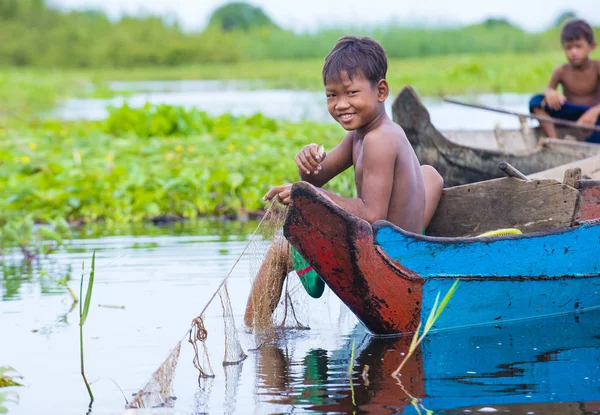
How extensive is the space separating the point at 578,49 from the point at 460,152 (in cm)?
166

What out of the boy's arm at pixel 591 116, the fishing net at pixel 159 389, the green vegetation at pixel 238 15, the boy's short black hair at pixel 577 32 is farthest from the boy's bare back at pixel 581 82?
the green vegetation at pixel 238 15

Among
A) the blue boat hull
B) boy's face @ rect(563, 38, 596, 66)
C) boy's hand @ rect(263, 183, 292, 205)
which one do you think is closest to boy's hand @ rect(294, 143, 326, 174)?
boy's hand @ rect(263, 183, 292, 205)

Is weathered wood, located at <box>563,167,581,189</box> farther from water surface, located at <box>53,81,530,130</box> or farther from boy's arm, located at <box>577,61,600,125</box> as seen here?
water surface, located at <box>53,81,530,130</box>

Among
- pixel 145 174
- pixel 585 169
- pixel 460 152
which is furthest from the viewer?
pixel 145 174

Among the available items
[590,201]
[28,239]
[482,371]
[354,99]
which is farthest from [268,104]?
[482,371]

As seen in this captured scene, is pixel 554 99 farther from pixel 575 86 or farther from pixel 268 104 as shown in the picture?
pixel 268 104

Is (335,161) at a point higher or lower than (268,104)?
lower

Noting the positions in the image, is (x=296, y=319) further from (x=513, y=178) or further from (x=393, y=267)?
(x=513, y=178)

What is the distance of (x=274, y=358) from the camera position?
3.59 m

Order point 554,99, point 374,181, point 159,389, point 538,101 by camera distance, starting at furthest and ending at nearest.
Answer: point 538,101, point 554,99, point 374,181, point 159,389

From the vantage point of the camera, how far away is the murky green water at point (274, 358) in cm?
299

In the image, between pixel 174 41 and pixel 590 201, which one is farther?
pixel 174 41

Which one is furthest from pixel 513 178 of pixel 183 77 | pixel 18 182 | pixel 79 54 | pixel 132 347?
pixel 79 54

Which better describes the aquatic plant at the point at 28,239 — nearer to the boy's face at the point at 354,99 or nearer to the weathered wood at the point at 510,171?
the boy's face at the point at 354,99
